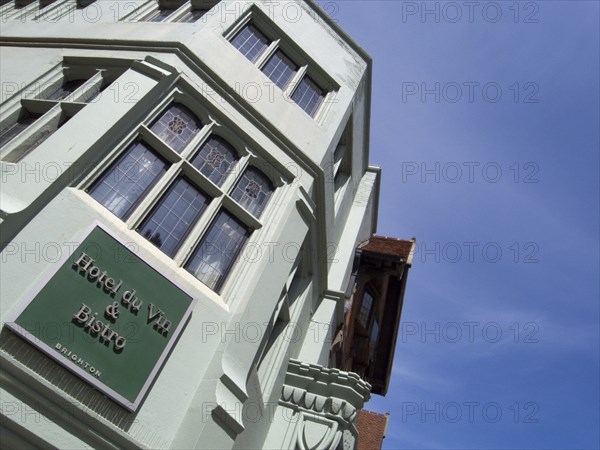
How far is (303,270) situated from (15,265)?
6772 mm

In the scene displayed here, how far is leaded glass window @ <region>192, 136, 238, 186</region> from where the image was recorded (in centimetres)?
911

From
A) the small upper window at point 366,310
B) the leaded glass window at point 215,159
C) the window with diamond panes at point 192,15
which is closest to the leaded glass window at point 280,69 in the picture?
the window with diamond panes at point 192,15

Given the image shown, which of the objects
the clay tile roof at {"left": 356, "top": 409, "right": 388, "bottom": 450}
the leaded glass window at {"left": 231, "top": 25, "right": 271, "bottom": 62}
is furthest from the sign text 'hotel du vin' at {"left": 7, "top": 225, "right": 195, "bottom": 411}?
the clay tile roof at {"left": 356, "top": 409, "right": 388, "bottom": 450}

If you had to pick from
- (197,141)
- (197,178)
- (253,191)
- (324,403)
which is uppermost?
(253,191)

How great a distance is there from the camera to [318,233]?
11.7 meters

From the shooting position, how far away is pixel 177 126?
29.7ft

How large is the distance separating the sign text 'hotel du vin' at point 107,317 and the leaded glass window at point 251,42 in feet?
20.2

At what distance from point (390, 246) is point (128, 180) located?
12.2 metres

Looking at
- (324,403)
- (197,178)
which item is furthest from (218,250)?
(324,403)

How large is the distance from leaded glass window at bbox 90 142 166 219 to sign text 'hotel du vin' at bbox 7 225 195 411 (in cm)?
76

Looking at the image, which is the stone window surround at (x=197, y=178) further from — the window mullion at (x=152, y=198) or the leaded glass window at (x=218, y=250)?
the leaded glass window at (x=218, y=250)

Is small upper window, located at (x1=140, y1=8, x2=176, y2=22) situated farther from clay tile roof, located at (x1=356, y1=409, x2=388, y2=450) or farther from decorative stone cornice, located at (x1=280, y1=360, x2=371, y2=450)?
clay tile roof, located at (x1=356, y1=409, x2=388, y2=450)

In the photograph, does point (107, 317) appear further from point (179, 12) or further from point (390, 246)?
point (390, 246)

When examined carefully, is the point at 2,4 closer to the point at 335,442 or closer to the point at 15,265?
the point at 15,265
